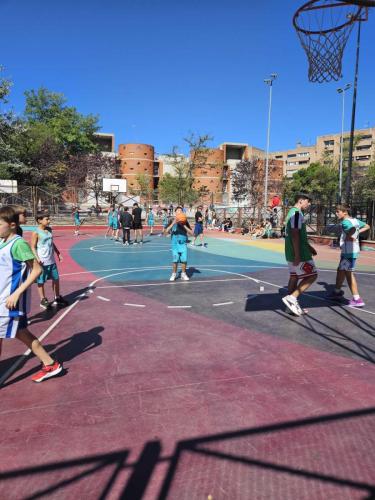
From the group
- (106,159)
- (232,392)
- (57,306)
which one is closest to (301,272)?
(232,392)

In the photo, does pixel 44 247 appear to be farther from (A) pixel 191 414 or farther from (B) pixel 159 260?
(B) pixel 159 260

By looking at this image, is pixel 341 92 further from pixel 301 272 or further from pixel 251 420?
pixel 251 420

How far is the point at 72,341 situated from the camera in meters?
5.42

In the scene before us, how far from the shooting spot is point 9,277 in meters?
3.86

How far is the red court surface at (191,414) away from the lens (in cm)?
267

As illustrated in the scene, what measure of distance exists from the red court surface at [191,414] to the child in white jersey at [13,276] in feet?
2.34

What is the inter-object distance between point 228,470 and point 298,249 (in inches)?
168

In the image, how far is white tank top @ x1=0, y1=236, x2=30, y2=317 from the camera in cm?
383

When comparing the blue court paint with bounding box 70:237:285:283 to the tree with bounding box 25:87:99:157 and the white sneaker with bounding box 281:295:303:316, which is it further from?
the tree with bounding box 25:87:99:157

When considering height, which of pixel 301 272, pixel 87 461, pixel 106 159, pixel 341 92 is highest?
pixel 341 92

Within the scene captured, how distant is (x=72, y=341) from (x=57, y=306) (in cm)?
199

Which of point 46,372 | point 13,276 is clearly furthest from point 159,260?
point 13,276

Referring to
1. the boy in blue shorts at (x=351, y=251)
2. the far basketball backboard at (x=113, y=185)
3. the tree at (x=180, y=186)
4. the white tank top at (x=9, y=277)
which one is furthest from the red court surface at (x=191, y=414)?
the tree at (x=180, y=186)

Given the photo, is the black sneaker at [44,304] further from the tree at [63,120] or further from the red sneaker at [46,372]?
the tree at [63,120]
